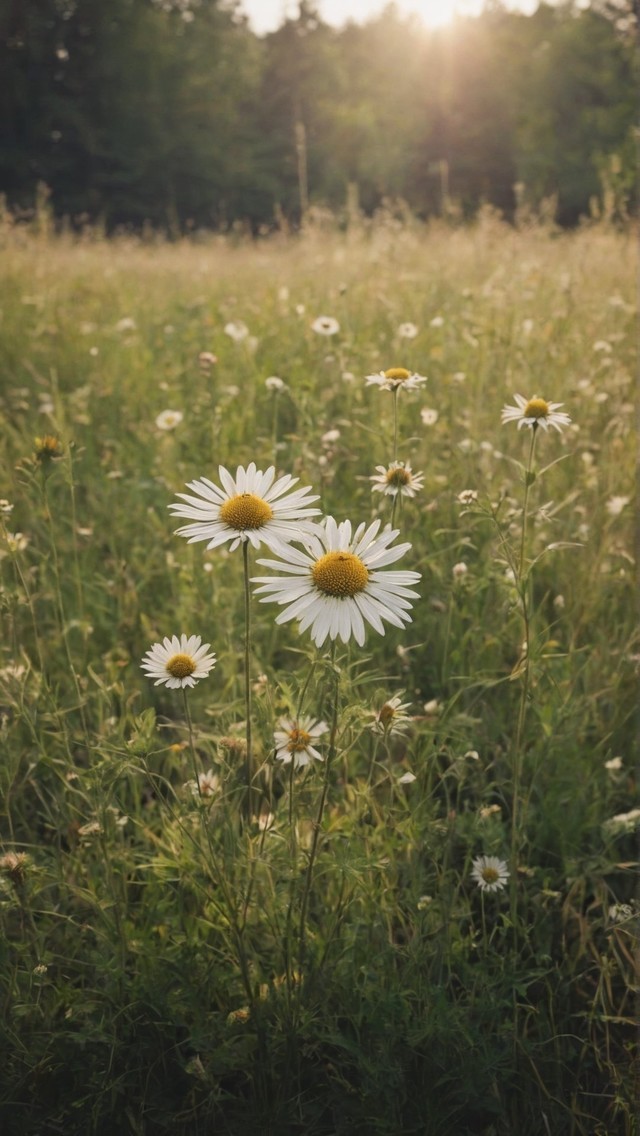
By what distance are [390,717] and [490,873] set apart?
442 mm

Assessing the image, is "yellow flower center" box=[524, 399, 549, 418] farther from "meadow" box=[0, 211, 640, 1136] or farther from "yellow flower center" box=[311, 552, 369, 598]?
"yellow flower center" box=[311, 552, 369, 598]

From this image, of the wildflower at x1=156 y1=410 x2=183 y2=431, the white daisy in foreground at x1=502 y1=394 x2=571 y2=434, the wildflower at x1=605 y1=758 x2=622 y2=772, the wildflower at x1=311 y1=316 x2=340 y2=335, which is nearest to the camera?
the white daisy in foreground at x1=502 y1=394 x2=571 y2=434

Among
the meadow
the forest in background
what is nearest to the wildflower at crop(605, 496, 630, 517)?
the meadow

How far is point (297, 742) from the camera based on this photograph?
1.15m

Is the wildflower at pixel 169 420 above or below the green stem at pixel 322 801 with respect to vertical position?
above

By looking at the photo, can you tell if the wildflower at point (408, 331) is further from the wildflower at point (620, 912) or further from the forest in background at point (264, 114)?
the forest in background at point (264, 114)

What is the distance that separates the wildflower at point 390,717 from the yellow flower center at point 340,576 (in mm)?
181

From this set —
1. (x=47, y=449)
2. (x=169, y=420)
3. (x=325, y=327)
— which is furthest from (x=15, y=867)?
(x=325, y=327)

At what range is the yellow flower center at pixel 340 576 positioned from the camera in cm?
97

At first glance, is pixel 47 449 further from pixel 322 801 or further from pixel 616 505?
pixel 616 505

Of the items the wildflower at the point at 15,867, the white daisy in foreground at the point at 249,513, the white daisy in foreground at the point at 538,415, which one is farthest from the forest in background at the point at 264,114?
the wildflower at the point at 15,867

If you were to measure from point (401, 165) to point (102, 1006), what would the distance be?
2665cm

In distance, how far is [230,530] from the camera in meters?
1.03

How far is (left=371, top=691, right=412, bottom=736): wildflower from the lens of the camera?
107cm
